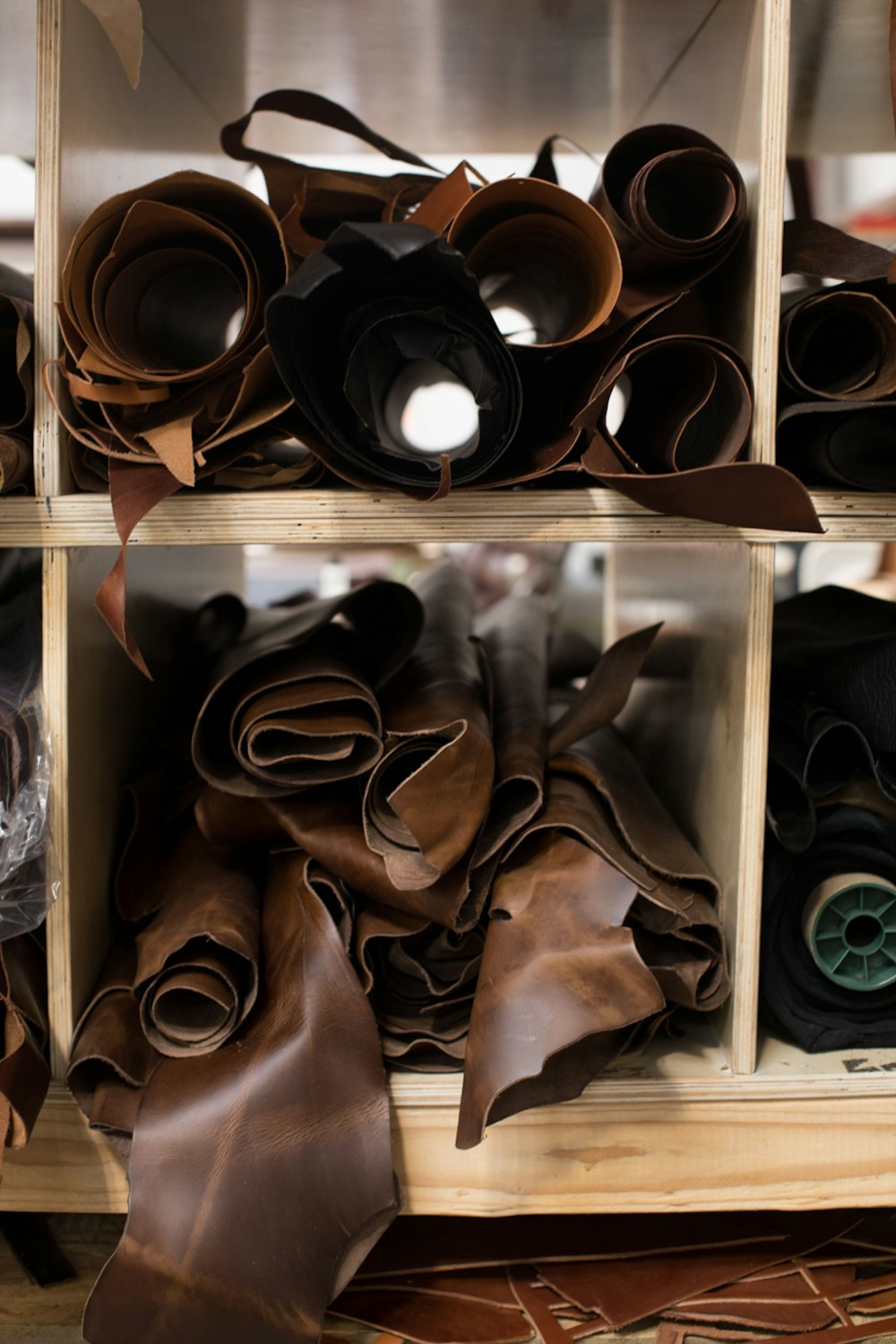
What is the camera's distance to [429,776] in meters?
0.76

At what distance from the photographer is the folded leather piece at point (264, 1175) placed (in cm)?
73

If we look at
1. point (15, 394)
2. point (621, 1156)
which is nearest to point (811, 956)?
→ point (621, 1156)

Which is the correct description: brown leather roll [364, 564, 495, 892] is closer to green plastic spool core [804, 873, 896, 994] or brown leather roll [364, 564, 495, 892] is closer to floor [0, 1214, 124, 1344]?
green plastic spool core [804, 873, 896, 994]

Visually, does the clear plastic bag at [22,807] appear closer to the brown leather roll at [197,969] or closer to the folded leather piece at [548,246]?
the brown leather roll at [197,969]

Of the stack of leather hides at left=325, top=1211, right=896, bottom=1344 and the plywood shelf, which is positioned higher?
the plywood shelf

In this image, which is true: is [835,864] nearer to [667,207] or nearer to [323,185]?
[667,207]

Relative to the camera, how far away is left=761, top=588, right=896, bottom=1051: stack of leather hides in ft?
2.89

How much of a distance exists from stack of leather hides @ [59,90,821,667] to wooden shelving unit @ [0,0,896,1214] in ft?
0.12

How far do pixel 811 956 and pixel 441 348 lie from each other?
23.0 inches

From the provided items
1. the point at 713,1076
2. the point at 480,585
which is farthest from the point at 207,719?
the point at 480,585

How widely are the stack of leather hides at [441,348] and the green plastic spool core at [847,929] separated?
0.34 m

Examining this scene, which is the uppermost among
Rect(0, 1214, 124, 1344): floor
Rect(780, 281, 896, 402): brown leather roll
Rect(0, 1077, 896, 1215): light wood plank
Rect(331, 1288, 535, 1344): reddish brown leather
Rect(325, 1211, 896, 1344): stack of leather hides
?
Rect(780, 281, 896, 402): brown leather roll

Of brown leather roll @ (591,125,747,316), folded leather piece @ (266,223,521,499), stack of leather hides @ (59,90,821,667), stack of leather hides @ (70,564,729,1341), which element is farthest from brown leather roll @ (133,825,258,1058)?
brown leather roll @ (591,125,747,316)

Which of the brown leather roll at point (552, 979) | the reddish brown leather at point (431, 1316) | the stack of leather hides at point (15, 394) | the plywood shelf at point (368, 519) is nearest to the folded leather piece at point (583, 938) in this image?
the brown leather roll at point (552, 979)
